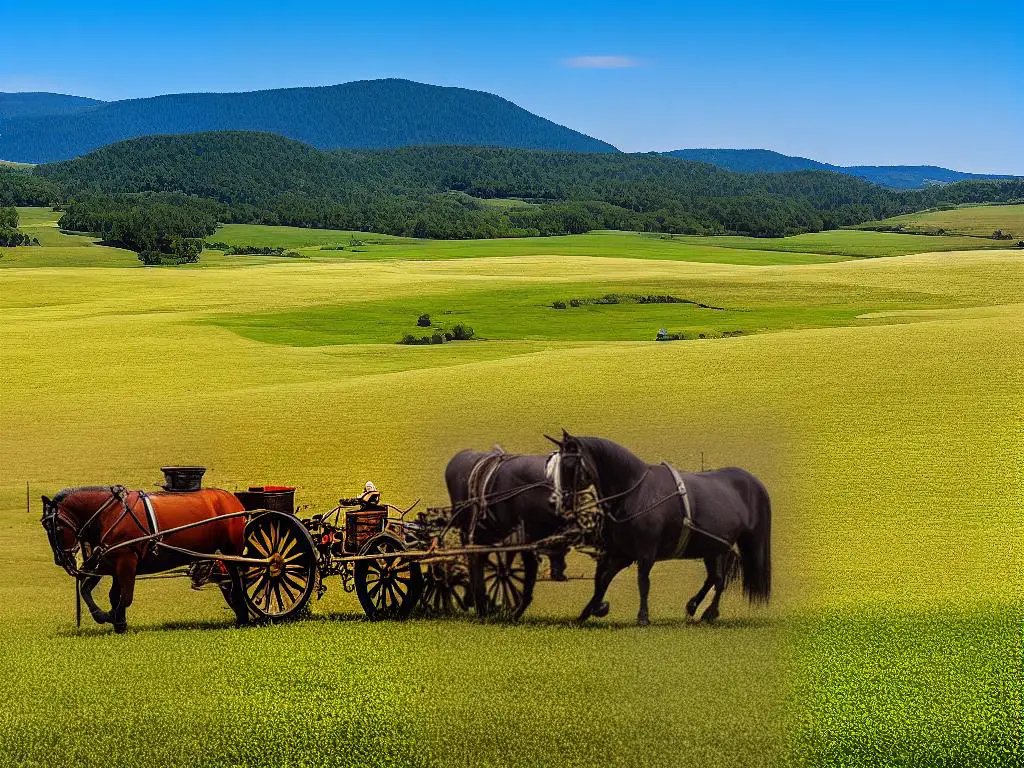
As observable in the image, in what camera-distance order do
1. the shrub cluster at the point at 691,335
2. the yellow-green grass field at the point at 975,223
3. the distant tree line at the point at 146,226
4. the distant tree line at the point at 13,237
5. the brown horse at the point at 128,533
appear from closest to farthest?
the brown horse at the point at 128,533 < the shrub cluster at the point at 691,335 < the distant tree line at the point at 146,226 < the distant tree line at the point at 13,237 < the yellow-green grass field at the point at 975,223

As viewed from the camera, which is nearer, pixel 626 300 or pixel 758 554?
pixel 758 554

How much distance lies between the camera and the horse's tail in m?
14.5

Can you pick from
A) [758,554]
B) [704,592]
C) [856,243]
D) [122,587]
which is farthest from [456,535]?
[856,243]

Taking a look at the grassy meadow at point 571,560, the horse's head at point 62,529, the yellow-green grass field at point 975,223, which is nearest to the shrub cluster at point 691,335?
the grassy meadow at point 571,560

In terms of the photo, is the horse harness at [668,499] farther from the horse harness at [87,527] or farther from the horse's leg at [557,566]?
the horse harness at [87,527]

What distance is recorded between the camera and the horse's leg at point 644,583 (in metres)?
13.7

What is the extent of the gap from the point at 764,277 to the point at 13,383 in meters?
54.8

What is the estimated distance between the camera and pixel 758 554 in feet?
47.5

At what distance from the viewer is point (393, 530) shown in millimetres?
15875

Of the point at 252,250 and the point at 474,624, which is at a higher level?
the point at 252,250

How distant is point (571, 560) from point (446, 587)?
15.1 feet

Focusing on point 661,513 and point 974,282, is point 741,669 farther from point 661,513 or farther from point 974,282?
point 974,282

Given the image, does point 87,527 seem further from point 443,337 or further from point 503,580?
point 443,337

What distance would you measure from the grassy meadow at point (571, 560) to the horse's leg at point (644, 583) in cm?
17
